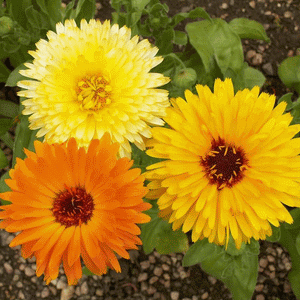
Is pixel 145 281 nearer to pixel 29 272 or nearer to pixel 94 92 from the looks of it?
pixel 29 272

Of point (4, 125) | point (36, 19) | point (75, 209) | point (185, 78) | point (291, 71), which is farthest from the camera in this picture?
point (291, 71)

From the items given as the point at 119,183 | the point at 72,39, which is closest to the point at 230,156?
the point at 119,183

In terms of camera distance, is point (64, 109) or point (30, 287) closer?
point (64, 109)

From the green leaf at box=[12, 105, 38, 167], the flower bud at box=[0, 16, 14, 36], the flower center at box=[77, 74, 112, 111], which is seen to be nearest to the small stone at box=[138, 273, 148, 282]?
the green leaf at box=[12, 105, 38, 167]

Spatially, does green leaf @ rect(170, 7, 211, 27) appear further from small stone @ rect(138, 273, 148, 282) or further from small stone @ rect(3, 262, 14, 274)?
small stone @ rect(3, 262, 14, 274)

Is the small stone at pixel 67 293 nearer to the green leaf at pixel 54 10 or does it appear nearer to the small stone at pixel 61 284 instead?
the small stone at pixel 61 284

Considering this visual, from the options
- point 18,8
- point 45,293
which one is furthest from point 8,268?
point 18,8

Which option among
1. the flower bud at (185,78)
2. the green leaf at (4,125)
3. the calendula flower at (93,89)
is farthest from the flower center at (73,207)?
the green leaf at (4,125)

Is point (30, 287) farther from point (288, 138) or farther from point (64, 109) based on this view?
point (288, 138)
